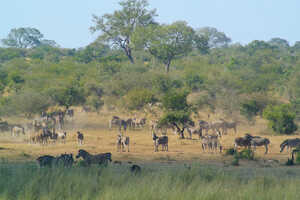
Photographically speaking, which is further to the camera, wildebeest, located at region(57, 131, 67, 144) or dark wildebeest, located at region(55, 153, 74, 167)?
wildebeest, located at region(57, 131, 67, 144)

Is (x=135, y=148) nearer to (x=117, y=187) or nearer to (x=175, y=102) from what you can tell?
(x=175, y=102)

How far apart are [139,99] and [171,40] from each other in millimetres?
17224

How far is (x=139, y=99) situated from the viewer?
2916 centimetres

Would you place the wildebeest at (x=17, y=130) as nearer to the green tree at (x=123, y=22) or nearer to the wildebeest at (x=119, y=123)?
the wildebeest at (x=119, y=123)

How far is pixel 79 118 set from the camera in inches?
1201

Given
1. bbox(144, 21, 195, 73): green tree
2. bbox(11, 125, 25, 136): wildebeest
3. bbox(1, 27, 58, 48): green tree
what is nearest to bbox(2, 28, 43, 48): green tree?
bbox(1, 27, 58, 48): green tree

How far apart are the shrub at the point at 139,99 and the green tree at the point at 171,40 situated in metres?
14.8

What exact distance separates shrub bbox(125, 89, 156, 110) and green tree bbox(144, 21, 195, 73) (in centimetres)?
1482

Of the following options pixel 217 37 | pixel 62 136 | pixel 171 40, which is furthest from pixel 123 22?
pixel 217 37

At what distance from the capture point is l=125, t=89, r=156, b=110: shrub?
29.1 m

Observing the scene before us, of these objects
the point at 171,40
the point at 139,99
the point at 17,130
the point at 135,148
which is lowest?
the point at 135,148

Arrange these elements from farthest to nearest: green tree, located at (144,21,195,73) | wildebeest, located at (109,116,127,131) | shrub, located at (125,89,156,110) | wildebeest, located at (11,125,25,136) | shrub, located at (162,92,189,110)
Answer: green tree, located at (144,21,195,73), shrub, located at (125,89,156,110), wildebeest, located at (109,116,127,131), shrub, located at (162,92,189,110), wildebeest, located at (11,125,25,136)

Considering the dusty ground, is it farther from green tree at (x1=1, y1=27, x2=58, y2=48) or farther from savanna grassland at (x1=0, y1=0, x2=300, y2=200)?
green tree at (x1=1, y1=27, x2=58, y2=48)

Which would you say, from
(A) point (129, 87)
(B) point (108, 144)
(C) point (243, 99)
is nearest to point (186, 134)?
(B) point (108, 144)
